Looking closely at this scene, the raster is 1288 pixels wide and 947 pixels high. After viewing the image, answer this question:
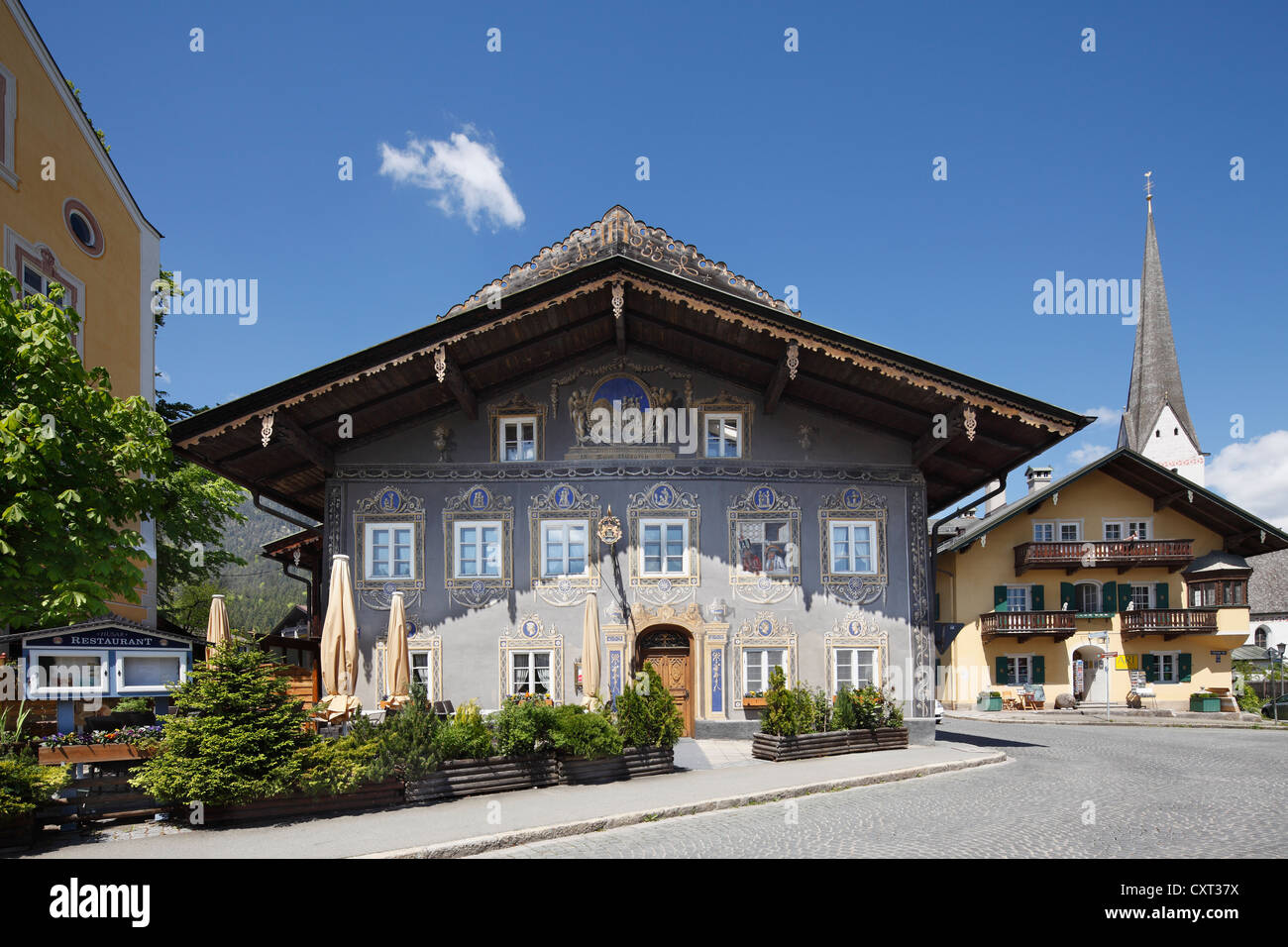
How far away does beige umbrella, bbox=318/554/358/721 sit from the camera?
605 inches

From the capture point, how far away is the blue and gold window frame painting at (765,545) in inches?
817

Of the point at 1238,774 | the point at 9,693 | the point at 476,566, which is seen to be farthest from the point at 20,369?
the point at 1238,774

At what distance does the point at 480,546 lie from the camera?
67.3 feet

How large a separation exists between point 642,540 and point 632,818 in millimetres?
9696

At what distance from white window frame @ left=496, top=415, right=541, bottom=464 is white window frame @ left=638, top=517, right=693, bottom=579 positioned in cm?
297

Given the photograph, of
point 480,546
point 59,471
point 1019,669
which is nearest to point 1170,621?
point 1019,669

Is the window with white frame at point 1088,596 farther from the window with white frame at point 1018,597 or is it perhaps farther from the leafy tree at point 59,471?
the leafy tree at point 59,471

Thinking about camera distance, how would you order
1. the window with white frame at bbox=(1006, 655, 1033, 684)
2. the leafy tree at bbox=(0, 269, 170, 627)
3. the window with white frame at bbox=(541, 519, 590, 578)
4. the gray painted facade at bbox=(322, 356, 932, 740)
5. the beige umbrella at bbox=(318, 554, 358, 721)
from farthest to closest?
the window with white frame at bbox=(1006, 655, 1033, 684), the window with white frame at bbox=(541, 519, 590, 578), the gray painted facade at bbox=(322, 356, 932, 740), the beige umbrella at bbox=(318, 554, 358, 721), the leafy tree at bbox=(0, 269, 170, 627)

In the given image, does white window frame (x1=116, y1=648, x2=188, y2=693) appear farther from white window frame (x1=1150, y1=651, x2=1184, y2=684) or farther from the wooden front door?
white window frame (x1=1150, y1=651, x2=1184, y2=684)

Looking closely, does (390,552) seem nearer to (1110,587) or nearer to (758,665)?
(758,665)

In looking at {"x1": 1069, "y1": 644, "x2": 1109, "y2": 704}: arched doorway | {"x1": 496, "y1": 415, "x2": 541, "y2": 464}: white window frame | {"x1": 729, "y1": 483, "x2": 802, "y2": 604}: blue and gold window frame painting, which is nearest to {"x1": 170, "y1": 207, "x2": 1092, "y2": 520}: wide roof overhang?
{"x1": 496, "y1": 415, "x2": 541, "y2": 464}: white window frame

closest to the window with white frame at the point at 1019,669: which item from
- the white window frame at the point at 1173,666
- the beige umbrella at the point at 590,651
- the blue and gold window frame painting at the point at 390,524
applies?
the white window frame at the point at 1173,666

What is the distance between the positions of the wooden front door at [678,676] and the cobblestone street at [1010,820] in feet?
21.3
